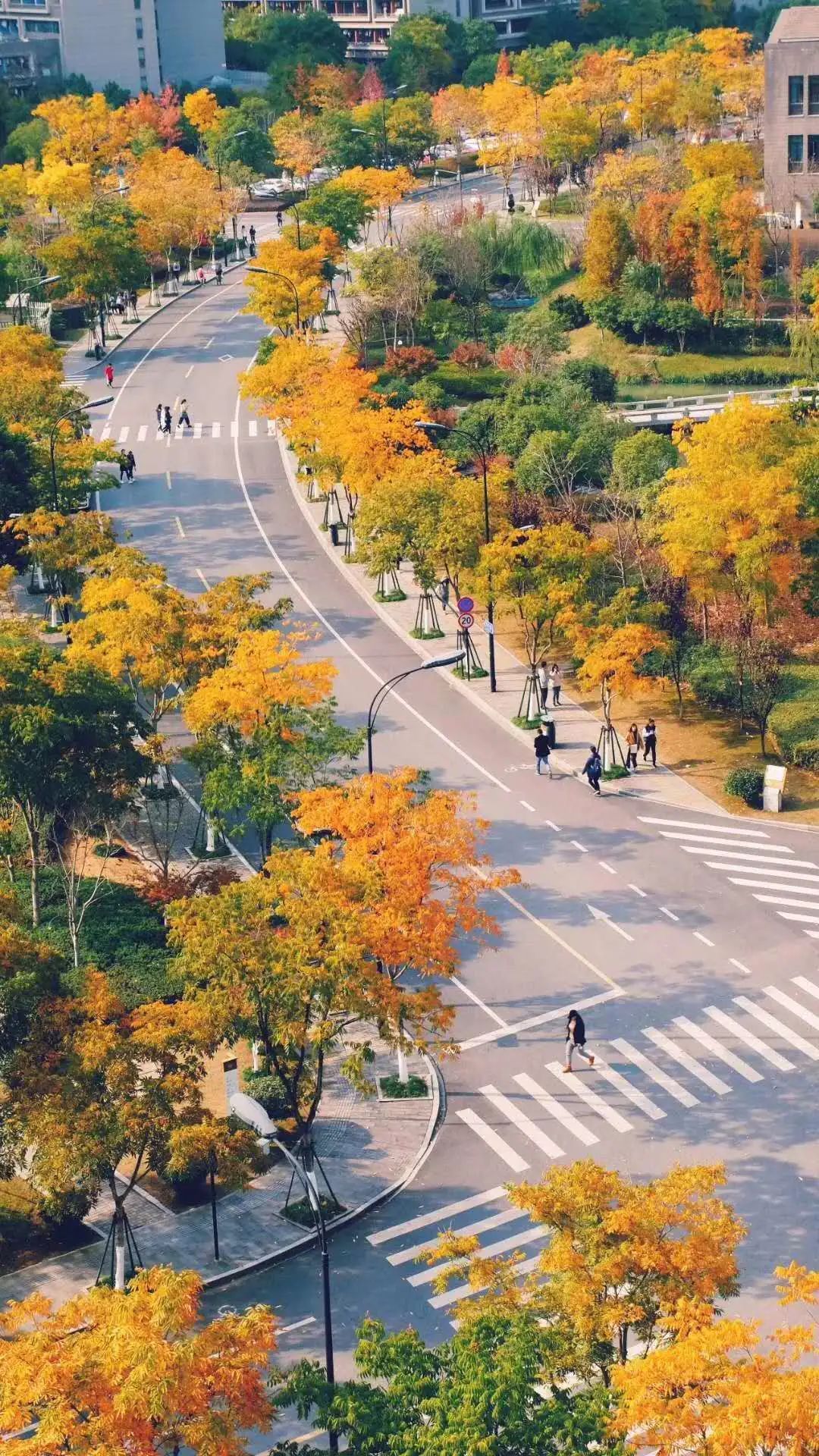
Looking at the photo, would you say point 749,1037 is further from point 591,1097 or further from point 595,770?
point 595,770

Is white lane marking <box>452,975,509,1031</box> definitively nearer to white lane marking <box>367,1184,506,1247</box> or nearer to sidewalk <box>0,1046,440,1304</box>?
sidewalk <box>0,1046,440,1304</box>

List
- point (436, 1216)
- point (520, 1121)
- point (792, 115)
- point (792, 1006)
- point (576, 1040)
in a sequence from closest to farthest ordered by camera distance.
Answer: point (436, 1216) < point (520, 1121) < point (576, 1040) < point (792, 1006) < point (792, 115)

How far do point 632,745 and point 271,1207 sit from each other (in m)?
25.4

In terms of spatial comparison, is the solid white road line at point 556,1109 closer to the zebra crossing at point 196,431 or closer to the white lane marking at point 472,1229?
the white lane marking at point 472,1229

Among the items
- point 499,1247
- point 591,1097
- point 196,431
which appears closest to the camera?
point 499,1247

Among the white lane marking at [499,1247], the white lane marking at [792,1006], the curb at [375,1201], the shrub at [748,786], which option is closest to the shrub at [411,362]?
→ the shrub at [748,786]

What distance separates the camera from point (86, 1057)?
4341cm

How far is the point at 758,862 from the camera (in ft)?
201

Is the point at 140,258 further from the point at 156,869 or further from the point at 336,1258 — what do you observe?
the point at 336,1258

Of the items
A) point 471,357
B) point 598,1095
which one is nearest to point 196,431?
point 471,357

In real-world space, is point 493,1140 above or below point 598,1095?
below

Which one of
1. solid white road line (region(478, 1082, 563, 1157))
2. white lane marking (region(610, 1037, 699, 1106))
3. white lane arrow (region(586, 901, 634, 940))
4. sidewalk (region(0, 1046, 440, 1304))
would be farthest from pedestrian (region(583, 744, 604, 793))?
solid white road line (region(478, 1082, 563, 1157))

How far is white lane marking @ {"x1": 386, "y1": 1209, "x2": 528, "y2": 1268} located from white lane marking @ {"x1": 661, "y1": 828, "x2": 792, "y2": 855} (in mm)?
18453

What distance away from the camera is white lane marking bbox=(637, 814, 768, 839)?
6306cm
